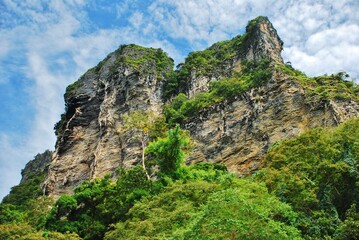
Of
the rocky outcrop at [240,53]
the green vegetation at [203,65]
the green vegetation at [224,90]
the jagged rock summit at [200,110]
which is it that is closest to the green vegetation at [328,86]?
the jagged rock summit at [200,110]

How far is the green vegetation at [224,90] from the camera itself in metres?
39.9

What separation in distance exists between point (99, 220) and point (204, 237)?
18.5 m

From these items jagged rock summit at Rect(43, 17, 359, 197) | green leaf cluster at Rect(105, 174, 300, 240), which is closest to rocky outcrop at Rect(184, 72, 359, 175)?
jagged rock summit at Rect(43, 17, 359, 197)

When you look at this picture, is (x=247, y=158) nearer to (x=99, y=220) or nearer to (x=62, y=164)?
(x=99, y=220)

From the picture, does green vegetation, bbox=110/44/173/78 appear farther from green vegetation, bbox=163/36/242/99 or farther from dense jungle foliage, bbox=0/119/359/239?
dense jungle foliage, bbox=0/119/359/239

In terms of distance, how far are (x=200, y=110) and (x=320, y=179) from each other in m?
23.4

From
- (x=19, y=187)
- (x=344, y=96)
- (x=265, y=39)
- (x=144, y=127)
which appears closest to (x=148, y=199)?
(x=144, y=127)

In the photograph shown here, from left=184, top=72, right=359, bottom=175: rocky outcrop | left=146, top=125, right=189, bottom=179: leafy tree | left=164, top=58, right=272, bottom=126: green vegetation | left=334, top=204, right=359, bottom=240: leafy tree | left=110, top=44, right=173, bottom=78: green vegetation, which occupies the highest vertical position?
left=110, top=44, right=173, bottom=78: green vegetation

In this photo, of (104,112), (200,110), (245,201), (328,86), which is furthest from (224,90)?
(245,201)

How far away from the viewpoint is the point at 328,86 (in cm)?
3628

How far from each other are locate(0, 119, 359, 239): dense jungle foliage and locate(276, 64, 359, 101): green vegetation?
457 inches

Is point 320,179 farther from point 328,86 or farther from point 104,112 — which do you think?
point 104,112

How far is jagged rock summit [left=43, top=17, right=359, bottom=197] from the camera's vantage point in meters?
34.5

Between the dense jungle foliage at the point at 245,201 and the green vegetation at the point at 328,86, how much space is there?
38.1 ft
